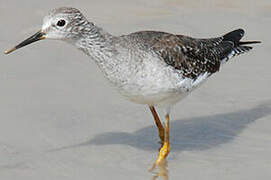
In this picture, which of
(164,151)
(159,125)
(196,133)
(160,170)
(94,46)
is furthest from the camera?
(196,133)

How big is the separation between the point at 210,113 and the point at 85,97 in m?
2.22

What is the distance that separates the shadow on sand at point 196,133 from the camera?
10.8m

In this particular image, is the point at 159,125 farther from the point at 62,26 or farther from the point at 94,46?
the point at 62,26

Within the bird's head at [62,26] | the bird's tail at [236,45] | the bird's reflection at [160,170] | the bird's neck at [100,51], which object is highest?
the bird's head at [62,26]

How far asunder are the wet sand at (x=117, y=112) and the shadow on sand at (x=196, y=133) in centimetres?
2

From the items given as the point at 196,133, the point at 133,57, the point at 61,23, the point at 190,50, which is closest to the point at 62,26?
the point at 61,23

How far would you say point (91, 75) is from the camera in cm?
1262

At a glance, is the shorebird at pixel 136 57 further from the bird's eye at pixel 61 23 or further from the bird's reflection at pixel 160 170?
the bird's reflection at pixel 160 170

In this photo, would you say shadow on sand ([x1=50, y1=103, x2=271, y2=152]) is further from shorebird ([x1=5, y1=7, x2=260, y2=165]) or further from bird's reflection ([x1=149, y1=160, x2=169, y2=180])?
bird's reflection ([x1=149, y1=160, x2=169, y2=180])

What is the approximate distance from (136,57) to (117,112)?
2.04m

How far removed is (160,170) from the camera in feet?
32.8

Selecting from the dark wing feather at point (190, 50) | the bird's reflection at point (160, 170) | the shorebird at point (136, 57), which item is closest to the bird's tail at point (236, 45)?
the dark wing feather at point (190, 50)

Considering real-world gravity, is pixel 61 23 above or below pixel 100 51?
above

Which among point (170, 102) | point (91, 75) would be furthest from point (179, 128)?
point (91, 75)
